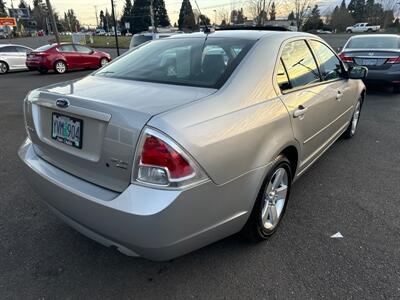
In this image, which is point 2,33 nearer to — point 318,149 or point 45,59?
point 45,59

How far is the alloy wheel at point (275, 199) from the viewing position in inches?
106

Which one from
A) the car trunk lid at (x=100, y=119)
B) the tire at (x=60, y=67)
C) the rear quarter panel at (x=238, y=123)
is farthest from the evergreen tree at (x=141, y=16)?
the rear quarter panel at (x=238, y=123)

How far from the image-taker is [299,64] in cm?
310

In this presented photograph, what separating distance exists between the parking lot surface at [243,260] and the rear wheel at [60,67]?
1346cm

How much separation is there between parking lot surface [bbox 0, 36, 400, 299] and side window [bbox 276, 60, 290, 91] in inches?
47.7

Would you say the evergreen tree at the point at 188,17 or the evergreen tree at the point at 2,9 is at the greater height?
the evergreen tree at the point at 2,9

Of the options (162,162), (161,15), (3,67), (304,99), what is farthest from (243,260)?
(161,15)

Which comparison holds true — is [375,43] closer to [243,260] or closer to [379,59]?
[379,59]

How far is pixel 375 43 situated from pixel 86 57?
508 inches

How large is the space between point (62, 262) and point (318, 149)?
2.65 metres

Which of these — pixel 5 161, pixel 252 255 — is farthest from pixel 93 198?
pixel 5 161

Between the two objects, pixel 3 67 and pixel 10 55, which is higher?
pixel 10 55

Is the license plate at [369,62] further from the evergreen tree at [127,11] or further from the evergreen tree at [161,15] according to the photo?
the evergreen tree at [127,11]

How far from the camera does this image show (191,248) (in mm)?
2053
